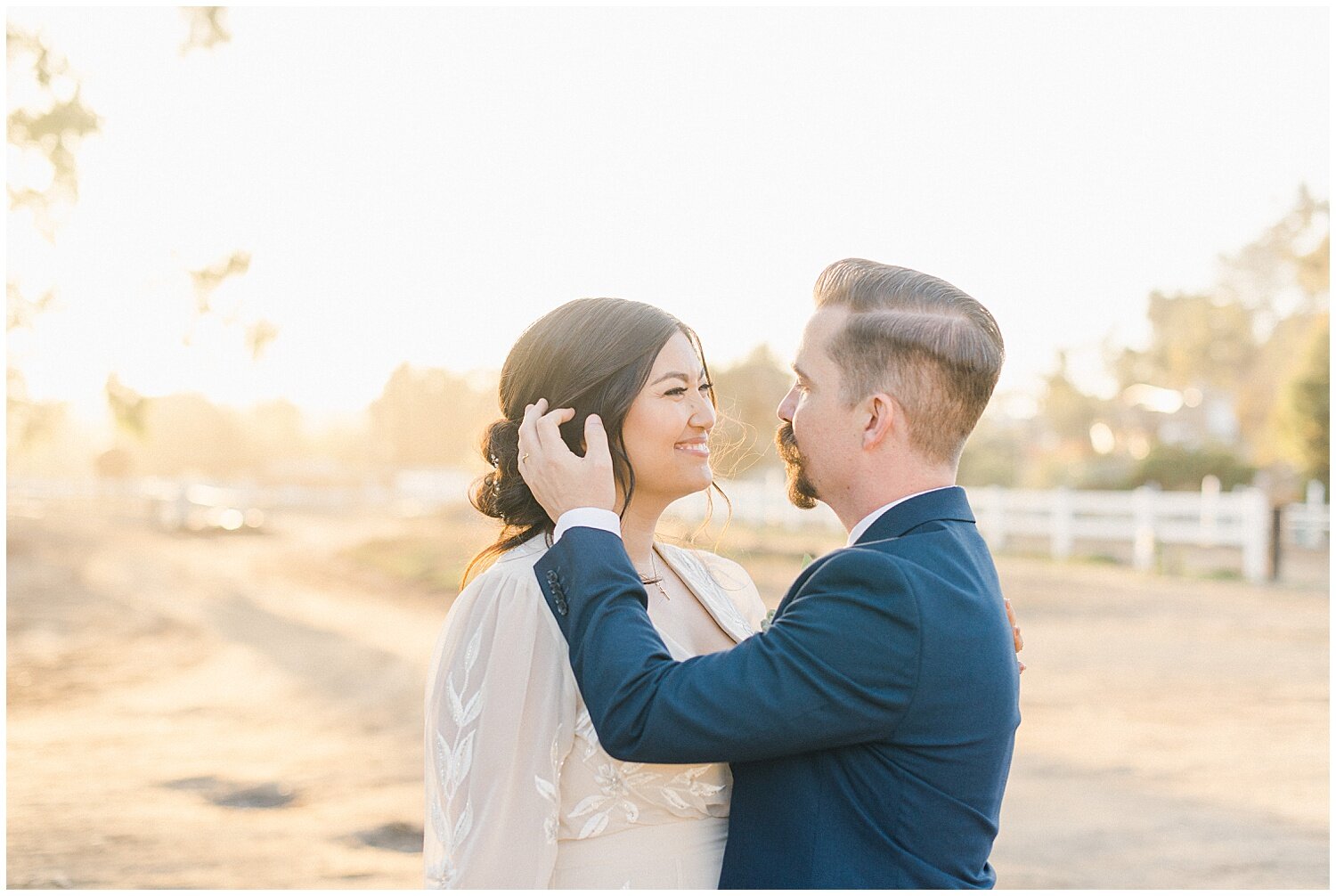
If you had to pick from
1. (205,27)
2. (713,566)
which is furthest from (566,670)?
(205,27)

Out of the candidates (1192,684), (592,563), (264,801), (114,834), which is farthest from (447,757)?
(1192,684)

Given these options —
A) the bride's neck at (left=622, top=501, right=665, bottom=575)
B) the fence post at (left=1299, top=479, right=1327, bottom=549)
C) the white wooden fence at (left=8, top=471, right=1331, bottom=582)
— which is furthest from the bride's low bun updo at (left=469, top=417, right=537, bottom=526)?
the fence post at (left=1299, top=479, right=1327, bottom=549)

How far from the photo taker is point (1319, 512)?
85.8 ft

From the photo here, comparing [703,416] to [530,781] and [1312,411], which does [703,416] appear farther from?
[1312,411]

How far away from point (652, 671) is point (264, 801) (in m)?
6.45

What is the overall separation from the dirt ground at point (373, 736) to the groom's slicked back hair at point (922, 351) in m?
4.64

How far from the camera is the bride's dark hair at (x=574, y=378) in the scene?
2725 mm

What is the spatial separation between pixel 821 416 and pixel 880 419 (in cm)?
12

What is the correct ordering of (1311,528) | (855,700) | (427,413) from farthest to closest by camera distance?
(427,413) → (1311,528) → (855,700)

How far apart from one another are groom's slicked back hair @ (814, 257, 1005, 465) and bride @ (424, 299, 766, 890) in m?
0.57

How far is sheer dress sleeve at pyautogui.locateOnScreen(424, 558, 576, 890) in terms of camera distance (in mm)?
2402

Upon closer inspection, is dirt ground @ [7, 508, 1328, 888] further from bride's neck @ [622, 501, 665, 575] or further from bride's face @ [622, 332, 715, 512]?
bride's face @ [622, 332, 715, 512]

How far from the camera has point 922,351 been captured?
7.42 feet

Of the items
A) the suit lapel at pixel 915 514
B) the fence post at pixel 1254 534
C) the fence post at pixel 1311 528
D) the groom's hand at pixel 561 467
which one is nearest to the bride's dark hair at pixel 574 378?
the groom's hand at pixel 561 467
